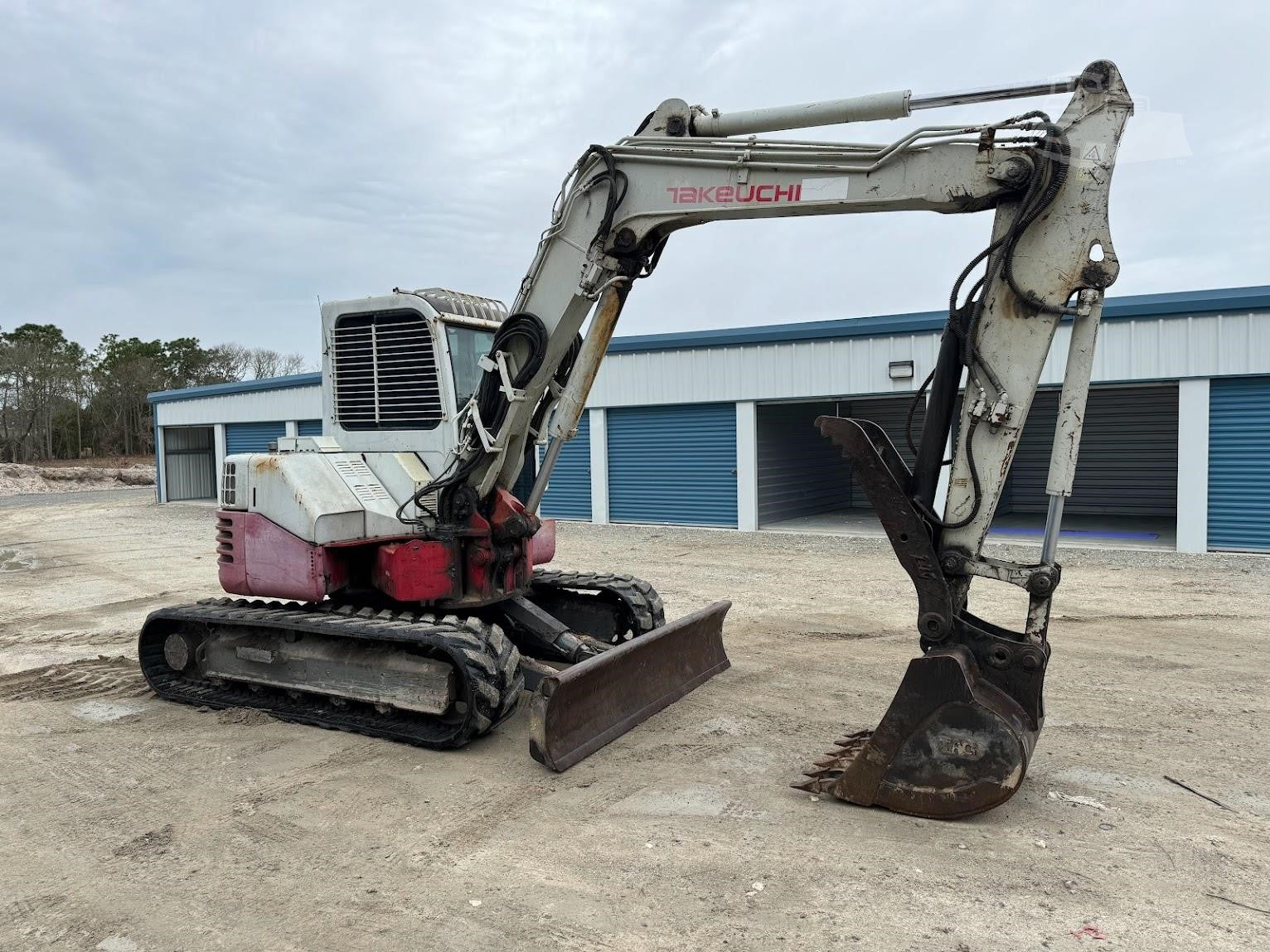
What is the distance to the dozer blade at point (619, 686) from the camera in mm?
5133

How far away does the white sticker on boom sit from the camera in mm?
5000

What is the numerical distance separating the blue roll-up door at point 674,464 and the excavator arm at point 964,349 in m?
12.1

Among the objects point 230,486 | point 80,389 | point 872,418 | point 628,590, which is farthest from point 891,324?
point 80,389

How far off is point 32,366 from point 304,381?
31.6 m

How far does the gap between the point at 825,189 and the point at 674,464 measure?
13.1 metres

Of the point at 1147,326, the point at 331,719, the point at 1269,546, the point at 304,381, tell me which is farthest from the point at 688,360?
the point at 331,719

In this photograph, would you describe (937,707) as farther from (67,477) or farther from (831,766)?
(67,477)

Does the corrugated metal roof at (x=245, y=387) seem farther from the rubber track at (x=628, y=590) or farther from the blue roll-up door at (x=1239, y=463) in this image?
the blue roll-up door at (x=1239, y=463)

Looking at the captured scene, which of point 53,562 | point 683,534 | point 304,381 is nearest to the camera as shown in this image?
point 53,562

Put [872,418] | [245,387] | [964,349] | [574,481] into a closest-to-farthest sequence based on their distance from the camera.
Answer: [964,349], [574,481], [872,418], [245,387]

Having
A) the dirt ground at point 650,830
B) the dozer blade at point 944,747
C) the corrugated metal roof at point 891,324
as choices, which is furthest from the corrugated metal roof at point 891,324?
the dozer blade at point 944,747

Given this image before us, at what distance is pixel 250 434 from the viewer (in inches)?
1027

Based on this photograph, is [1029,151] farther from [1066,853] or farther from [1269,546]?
[1269,546]

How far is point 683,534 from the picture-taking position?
17078mm
